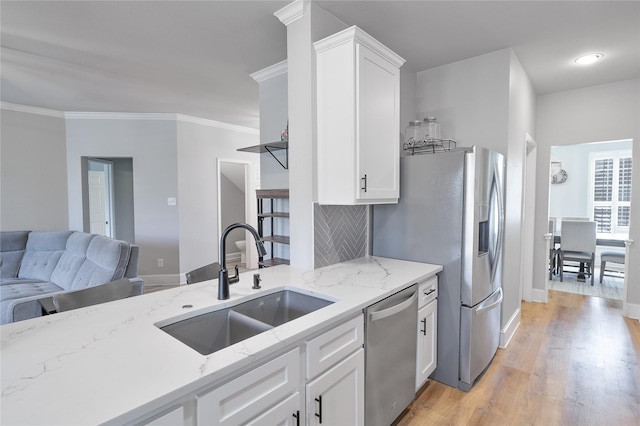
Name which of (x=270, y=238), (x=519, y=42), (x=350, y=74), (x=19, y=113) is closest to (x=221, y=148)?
(x=19, y=113)

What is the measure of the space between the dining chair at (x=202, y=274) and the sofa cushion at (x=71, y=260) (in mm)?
2037

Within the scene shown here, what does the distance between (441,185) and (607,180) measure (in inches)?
211

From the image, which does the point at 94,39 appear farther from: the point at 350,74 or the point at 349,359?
the point at 349,359

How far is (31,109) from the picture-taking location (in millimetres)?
4332

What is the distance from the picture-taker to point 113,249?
293 cm

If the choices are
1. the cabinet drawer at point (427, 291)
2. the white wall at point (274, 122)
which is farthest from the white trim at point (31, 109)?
the cabinet drawer at point (427, 291)

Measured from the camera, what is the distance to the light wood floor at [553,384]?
6.40 feet

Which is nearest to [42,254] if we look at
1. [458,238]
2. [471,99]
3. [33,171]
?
[33,171]

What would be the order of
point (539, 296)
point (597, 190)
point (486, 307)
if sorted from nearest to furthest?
1. point (486, 307)
2. point (539, 296)
3. point (597, 190)

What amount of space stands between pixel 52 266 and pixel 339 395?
383cm

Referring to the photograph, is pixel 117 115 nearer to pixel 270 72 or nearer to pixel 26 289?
pixel 26 289

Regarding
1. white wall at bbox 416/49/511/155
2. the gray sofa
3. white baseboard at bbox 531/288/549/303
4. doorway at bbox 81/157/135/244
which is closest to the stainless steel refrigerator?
white wall at bbox 416/49/511/155

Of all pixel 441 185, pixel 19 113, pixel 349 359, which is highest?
pixel 19 113

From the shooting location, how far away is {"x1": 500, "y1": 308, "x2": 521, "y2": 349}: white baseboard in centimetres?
282
